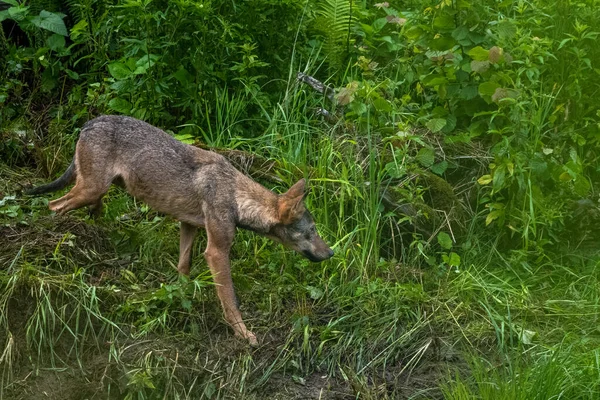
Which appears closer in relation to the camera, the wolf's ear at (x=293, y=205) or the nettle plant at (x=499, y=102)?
the wolf's ear at (x=293, y=205)

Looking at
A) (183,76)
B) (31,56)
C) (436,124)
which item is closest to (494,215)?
(436,124)

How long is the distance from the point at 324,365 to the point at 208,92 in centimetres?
288

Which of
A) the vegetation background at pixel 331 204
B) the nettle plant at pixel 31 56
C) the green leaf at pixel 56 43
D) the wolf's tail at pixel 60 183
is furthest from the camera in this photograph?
the green leaf at pixel 56 43

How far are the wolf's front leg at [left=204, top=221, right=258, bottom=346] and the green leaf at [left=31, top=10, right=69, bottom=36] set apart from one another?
289cm

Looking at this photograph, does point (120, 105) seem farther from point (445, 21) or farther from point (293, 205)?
point (445, 21)

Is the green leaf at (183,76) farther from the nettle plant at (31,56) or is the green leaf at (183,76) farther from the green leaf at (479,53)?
the green leaf at (479,53)

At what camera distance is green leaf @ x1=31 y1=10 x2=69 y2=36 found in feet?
29.2

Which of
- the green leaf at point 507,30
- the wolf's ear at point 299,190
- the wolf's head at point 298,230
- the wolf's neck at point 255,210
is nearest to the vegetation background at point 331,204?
the green leaf at point 507,30

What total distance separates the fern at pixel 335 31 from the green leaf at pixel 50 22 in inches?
89.1

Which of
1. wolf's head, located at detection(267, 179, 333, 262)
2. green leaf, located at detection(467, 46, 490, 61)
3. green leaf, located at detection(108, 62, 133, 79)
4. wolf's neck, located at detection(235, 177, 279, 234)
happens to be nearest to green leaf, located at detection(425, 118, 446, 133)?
green leaf, located at detection(467, 46, 490, 61)

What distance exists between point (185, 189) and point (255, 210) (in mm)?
527

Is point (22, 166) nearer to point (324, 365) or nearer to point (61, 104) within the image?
point (61, 104)

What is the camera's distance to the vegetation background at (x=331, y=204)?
6.58 meters

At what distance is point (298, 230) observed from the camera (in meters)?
7.14
